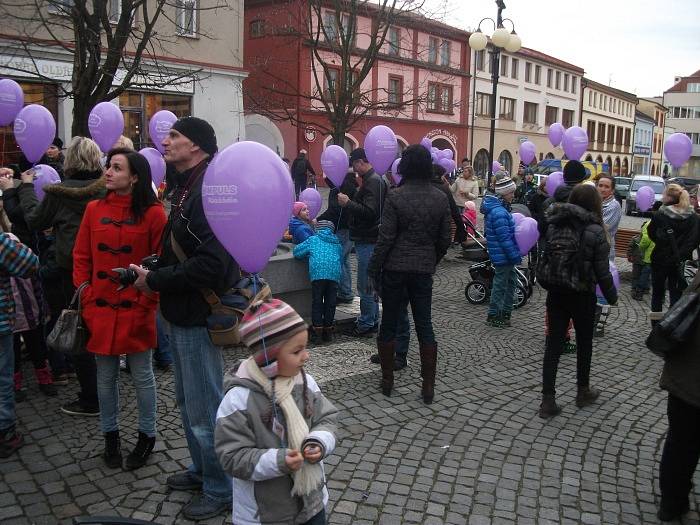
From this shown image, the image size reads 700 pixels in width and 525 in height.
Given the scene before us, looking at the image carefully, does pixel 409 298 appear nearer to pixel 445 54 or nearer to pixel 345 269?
pixel 345 269

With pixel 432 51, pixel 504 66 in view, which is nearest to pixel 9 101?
pixel 432 51

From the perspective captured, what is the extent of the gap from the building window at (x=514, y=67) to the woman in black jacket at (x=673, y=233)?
4546 cm

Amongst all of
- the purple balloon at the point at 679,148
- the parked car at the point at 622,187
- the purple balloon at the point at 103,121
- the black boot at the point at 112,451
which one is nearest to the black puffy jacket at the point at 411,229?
the black boot at the point at 112,451

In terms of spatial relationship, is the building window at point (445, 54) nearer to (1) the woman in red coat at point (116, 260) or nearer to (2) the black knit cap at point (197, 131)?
(1) the woman in red coat at point (116, 260)

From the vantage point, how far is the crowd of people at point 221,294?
242cm

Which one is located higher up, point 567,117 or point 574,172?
point 567,117

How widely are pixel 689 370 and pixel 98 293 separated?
331cm

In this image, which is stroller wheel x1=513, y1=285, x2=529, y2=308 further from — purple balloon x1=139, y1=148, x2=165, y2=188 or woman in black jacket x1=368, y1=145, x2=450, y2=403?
purple balloon x1=139, y1=148, x2=165, y2=188

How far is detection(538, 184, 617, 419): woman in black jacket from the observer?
503cm

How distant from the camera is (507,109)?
5028cm

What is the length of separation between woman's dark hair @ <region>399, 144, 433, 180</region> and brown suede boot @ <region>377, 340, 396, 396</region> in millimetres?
1388

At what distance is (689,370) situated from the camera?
3.44m

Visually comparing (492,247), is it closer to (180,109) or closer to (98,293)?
(98,293)

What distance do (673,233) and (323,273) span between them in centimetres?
400
